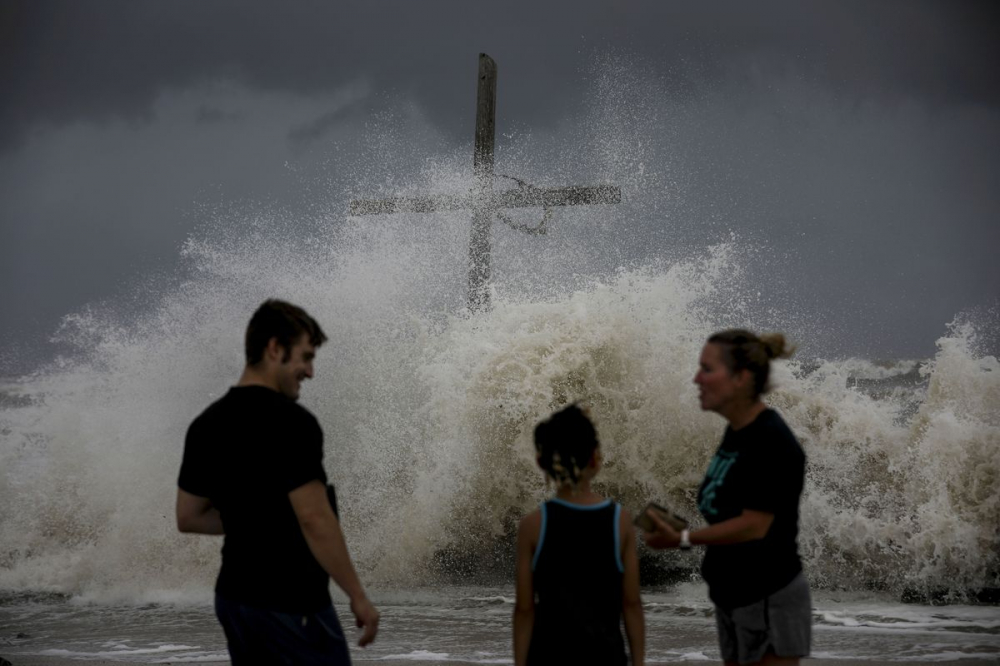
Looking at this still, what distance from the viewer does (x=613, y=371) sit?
8.73 m

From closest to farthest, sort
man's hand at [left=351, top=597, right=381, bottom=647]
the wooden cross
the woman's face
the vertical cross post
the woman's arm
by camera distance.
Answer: man's hand at [left=351, top=597, right=381, bottom=647] → the woman's arm → the woman's face → the wooden cross → the vertical cross post

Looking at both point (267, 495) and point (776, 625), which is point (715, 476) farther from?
point (267, 495)

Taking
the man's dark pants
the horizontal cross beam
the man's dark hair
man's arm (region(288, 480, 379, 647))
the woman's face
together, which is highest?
the horizontal cross beam

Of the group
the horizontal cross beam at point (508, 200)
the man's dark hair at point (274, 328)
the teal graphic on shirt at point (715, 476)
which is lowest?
the teal graphic on shirt at point (715, 476)

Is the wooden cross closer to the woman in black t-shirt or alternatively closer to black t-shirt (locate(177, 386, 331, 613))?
the woman in black t-shirt

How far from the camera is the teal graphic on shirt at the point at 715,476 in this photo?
2578 millimetres

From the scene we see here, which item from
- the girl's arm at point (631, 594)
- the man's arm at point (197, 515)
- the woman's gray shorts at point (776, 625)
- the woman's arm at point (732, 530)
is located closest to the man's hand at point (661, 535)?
the woman's arm at point (732, 530)

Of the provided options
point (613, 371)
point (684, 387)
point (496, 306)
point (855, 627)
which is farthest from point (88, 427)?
point (855, 627)

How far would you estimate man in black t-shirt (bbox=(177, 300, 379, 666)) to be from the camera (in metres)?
2.21

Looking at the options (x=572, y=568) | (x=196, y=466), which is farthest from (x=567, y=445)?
(x=196, y=466)

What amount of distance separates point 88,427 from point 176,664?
19.3 ft

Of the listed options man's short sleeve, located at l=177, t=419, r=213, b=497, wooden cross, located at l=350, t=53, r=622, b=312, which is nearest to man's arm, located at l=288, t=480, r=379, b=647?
man's short sleeve, located at l=177, t=419, r=213, b=497

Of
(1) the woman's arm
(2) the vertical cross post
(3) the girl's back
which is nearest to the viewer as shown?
(3) the girl's back

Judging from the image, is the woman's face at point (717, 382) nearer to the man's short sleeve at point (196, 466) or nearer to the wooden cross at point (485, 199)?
the man's short sleeve at point (196, 466)
